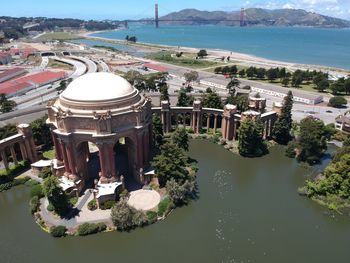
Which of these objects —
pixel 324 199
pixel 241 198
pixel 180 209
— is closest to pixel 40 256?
pixel 180 209

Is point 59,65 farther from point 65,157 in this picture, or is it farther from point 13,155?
point 65,157

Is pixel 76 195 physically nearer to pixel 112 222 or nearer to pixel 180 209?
pixel 112 222

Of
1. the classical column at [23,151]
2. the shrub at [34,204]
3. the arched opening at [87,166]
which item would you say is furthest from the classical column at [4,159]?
the arched opening at [87,166]

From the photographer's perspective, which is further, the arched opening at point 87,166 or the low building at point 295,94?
the low building at point 295,94

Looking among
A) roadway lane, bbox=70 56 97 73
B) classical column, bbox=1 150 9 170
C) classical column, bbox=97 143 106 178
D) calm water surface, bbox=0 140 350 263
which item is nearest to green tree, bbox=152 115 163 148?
calm water surface, bbox=0 140 350 263

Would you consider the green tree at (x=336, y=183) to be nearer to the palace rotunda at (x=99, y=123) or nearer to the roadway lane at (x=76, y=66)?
the palace rotunda at (x=99, y=123)

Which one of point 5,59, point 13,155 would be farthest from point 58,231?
point 5,59
